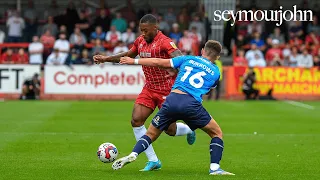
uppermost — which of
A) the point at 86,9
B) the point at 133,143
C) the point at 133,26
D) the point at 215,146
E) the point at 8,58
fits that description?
the point at 86,9

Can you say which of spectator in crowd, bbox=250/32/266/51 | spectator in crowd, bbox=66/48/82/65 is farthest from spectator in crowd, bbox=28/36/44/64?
spectator in crowd, bbox=250/32/266/51

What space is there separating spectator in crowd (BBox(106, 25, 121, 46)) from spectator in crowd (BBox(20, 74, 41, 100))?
4.06 metres

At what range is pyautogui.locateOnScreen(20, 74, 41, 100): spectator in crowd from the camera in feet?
100

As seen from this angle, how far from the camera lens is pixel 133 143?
15.7 meters

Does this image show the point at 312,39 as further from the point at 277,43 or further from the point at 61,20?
the point at 61,20

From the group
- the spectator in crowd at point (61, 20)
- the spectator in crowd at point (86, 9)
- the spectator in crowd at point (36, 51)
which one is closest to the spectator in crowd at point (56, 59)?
the spectator in crowd at point (36, 51)

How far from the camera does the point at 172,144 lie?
51.3 feet

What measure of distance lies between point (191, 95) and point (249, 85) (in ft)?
68.8

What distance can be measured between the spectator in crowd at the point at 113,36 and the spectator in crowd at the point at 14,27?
392cm

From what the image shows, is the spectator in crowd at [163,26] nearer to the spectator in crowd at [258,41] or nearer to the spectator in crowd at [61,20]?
the spectator in crowd at [258,41]

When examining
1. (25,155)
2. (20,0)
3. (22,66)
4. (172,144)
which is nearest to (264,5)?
(20,0)

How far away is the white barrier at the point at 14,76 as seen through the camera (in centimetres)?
3080

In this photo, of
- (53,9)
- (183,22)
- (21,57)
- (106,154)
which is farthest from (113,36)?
(106,154)

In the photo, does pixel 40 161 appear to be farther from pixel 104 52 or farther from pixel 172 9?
pixel 172 9
